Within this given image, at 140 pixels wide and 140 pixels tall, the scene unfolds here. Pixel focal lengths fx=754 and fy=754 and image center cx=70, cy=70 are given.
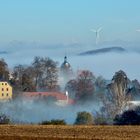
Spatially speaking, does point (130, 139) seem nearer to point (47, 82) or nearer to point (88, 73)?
point (47, 82)

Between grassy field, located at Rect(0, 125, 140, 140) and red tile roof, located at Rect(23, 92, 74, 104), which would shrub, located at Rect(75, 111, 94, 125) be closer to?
red tile roof, located at Rect(23, 92, 74, 104)

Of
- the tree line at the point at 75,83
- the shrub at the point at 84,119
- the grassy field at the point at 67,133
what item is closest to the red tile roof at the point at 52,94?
the tree line at the point at 75,83

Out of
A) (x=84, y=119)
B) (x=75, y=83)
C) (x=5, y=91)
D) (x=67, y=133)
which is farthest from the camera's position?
(x=75, y=83)

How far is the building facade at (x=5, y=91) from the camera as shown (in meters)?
108

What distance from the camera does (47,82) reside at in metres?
118

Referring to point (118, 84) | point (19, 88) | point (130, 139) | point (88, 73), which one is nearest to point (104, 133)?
point (130, 139)

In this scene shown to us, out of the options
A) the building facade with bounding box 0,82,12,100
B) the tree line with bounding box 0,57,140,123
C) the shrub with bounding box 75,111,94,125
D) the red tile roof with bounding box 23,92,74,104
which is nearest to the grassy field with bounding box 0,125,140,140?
the shrub with bounding box 75,111,94,125

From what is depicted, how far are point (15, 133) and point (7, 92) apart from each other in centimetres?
7093

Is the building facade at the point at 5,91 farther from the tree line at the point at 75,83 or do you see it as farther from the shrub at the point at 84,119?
the shrub at the point at 84,119

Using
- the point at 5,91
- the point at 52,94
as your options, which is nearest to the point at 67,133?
the point at 5,91

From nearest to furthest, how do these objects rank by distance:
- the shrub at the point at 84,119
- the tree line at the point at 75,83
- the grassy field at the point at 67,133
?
1. the grassy field at the point at 67,133
2. the shrub at the point at 84,119
3. the tree line at the point at 75,83

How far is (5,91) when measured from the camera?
110 metres

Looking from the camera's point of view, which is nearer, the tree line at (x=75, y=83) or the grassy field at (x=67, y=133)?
the grassy field at (x=67, y=133)

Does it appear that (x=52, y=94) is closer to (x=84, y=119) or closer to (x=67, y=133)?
(x=84, y=119)
